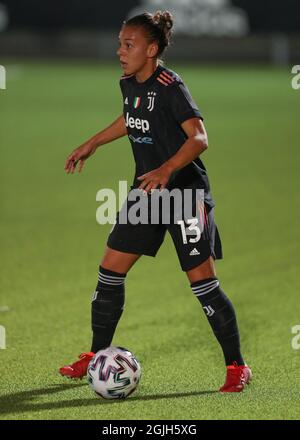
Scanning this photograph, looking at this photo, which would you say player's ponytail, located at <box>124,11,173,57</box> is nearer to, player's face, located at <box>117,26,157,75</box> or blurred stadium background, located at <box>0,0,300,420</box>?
player's face, located at <box>117,26,157,75</box>

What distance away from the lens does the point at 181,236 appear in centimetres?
566

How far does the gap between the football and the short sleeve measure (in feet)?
4.43

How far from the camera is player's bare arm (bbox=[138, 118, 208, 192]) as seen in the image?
5316mm

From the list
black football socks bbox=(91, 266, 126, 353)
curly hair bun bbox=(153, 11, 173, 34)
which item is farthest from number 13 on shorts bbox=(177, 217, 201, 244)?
curly hair bun bbox=(153, 11, 173, 34)

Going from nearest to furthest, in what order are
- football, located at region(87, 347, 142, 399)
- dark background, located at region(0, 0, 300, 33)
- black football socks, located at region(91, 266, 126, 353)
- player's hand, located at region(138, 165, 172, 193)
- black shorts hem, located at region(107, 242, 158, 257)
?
player's hand, located at region(138, 165, 172, 193) → football, located at region(87, 347, 142, 399) → black shorts hem, located at region(107, 242, 158, 257) → black football socks, located at region(91, 266, 126, 353) → dark background, located at region(0, 0, 300, 33)

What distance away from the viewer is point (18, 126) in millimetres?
20516

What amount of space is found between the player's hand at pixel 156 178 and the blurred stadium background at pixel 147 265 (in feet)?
3.81

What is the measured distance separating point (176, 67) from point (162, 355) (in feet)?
95.4

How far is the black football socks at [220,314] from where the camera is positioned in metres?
5.68

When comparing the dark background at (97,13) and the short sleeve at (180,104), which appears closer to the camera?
the short sleeve at (180,104)

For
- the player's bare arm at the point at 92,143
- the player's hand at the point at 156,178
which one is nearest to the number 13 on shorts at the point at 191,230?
the player's hand at the point at 156,178

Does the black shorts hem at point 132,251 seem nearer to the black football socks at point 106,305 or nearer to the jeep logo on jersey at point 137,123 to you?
the black football socks at point 106,305

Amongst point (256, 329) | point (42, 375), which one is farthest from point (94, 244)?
point (42, 375)

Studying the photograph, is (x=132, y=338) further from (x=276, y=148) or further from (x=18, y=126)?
(x=18, y=126)
